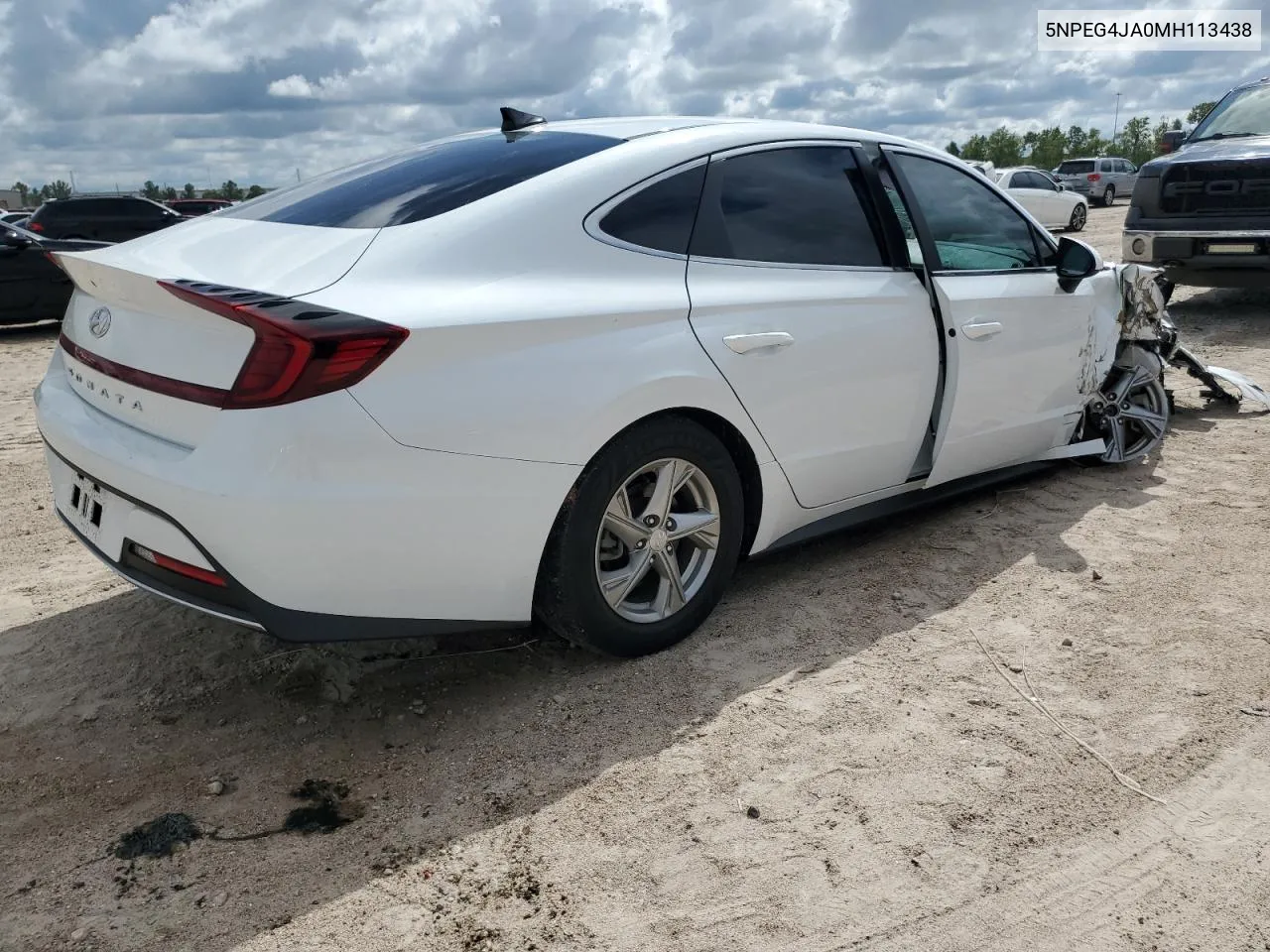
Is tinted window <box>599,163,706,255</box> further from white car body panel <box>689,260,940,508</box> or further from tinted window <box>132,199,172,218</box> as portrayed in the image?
tinted window <box>132,199,172,218</box>

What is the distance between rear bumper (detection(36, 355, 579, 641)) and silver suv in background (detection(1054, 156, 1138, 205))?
3658 centimetres

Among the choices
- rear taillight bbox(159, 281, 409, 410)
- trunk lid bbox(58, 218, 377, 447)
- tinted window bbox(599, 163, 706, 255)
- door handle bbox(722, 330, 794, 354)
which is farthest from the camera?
door handle bbox(722, 330, 794, 354)

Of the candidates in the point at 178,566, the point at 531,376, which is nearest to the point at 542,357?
the point at 531,376

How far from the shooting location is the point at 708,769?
113 inches

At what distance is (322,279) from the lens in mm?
2740

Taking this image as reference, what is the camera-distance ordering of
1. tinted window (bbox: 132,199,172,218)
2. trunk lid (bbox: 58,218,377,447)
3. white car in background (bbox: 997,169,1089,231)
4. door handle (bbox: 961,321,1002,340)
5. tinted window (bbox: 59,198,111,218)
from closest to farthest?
trunk lid (bbox: 58,218,377,447), door handle (bbox: 961,321,1002,340), tinted window (bbox: 59,198,111,218), tinted window (bbox: 132,199,172,218), white car in background (bbox: 997,169,1089,231)

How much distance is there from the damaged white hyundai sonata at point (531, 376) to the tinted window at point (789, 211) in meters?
0.01

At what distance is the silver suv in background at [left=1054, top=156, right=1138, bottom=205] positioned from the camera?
35.5m

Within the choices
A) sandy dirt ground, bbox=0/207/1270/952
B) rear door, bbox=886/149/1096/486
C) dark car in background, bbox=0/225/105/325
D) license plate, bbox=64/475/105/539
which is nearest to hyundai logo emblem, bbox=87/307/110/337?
license plate, bbox=64/475/105/539

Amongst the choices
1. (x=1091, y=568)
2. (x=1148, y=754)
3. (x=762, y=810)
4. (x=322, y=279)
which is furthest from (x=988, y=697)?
(x=322, y=279)

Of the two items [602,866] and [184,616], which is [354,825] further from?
[184,616]

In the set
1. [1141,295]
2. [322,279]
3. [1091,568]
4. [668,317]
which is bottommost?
[1091,568]

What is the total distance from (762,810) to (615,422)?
1116 millimetres

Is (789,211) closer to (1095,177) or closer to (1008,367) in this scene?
(1008,367)
